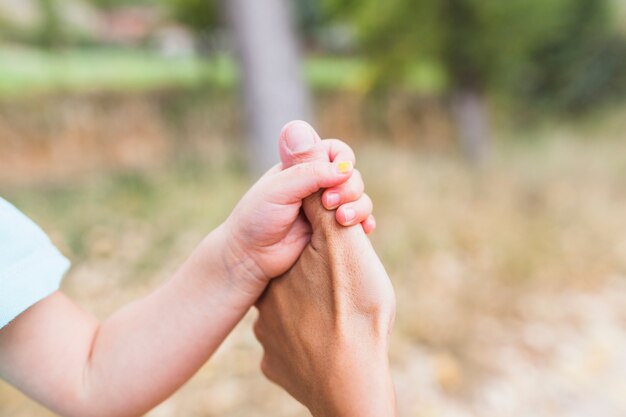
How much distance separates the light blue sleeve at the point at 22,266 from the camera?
1053mm

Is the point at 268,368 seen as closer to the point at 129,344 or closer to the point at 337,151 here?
the point at 129,344

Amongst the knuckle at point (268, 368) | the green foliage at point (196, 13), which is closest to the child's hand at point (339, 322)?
the knuckle at point (268, 368)

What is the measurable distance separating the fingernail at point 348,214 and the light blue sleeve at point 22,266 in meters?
0.54

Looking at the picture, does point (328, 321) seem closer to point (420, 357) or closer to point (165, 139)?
point (420, 357)

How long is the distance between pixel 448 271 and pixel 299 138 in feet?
9.30

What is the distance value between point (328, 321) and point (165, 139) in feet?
19.3

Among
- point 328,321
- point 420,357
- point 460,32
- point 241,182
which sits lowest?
point 420,357

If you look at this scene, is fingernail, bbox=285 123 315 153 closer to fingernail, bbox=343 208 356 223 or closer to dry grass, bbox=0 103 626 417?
fingernail, bbox=343 208 356 223

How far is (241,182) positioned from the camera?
473 cm

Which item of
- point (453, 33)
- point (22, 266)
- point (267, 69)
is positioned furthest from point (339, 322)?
point (453, 33)

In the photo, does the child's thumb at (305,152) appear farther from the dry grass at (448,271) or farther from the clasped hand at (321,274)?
the dry grass at (448,271)

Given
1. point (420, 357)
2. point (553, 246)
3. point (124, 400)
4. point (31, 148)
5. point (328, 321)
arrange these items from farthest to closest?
point (31, 148) < point (553, 246) < point (420, 357) < point (124, 400) < point (328, 321)

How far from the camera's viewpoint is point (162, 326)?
1.17 meters

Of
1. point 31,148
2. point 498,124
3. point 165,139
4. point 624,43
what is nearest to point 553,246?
point 165,139
